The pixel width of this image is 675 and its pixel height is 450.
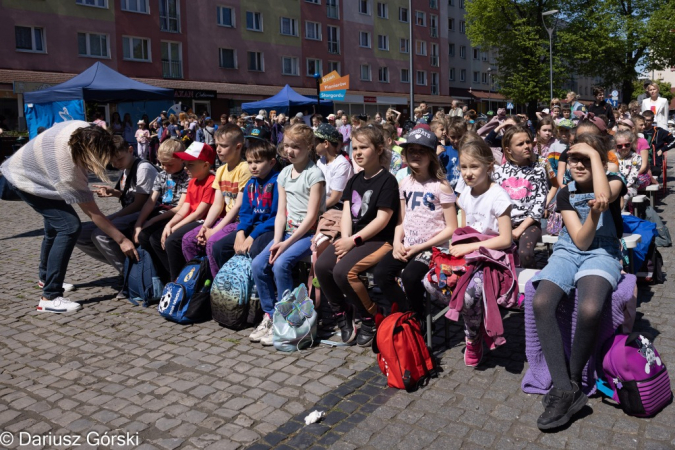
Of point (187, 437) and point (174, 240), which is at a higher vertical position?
point (174, 240)

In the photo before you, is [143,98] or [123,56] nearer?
[143,98]

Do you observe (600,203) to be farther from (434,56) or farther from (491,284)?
(434,56)

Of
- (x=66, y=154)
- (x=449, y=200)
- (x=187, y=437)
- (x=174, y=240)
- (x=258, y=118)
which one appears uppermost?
(x=258, y=118)

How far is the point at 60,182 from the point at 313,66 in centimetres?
3954

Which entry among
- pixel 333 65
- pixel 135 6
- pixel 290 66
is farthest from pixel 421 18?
pixel 135 6

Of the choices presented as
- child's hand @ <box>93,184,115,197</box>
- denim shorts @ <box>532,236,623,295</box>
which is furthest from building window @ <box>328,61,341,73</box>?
denim shorts @ <box>532,236,623,295</box>

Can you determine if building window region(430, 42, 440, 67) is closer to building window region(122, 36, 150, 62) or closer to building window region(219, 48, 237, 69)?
building window region(219, 48, 237, 69)

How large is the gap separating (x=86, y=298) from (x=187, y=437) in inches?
139

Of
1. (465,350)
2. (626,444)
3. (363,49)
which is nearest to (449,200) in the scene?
(465,350)

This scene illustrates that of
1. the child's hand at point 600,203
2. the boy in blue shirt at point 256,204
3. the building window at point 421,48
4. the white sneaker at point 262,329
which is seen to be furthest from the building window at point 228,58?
the child's hand at point 600,203

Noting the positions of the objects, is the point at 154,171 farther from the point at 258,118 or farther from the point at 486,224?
the point at 258,118

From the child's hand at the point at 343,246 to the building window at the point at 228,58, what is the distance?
35.0 m

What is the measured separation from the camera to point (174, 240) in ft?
19.8

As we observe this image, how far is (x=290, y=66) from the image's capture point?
42.3 meters
